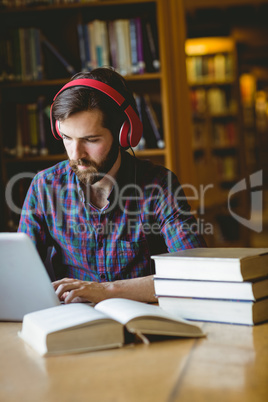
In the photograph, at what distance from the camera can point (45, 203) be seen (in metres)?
1.74

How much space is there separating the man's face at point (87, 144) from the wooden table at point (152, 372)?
2.23 feet

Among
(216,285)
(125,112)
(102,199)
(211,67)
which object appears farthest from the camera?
(211,67)

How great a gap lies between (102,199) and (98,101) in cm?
32

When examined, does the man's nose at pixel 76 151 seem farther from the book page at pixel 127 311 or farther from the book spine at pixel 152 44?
the book spine at pixel 152 44

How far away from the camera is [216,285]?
105 centimetres

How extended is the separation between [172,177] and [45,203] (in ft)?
1.40

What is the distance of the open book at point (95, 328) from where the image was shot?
3.03 feet

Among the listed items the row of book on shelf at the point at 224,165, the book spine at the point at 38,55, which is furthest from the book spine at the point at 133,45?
the row of book on shelf at the point at 224,165

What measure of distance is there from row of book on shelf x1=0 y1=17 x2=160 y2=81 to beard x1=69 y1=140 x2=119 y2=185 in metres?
1.21

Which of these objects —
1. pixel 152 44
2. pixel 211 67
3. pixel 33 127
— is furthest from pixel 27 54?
pixel 211 67

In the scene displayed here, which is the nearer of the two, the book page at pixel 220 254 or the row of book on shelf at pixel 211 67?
the book page at pixel 220 254

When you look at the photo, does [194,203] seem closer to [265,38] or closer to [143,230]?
[143,230]

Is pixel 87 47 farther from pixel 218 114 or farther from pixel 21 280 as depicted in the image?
pixel 218 114

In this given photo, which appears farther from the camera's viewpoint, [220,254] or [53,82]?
[53,82]
